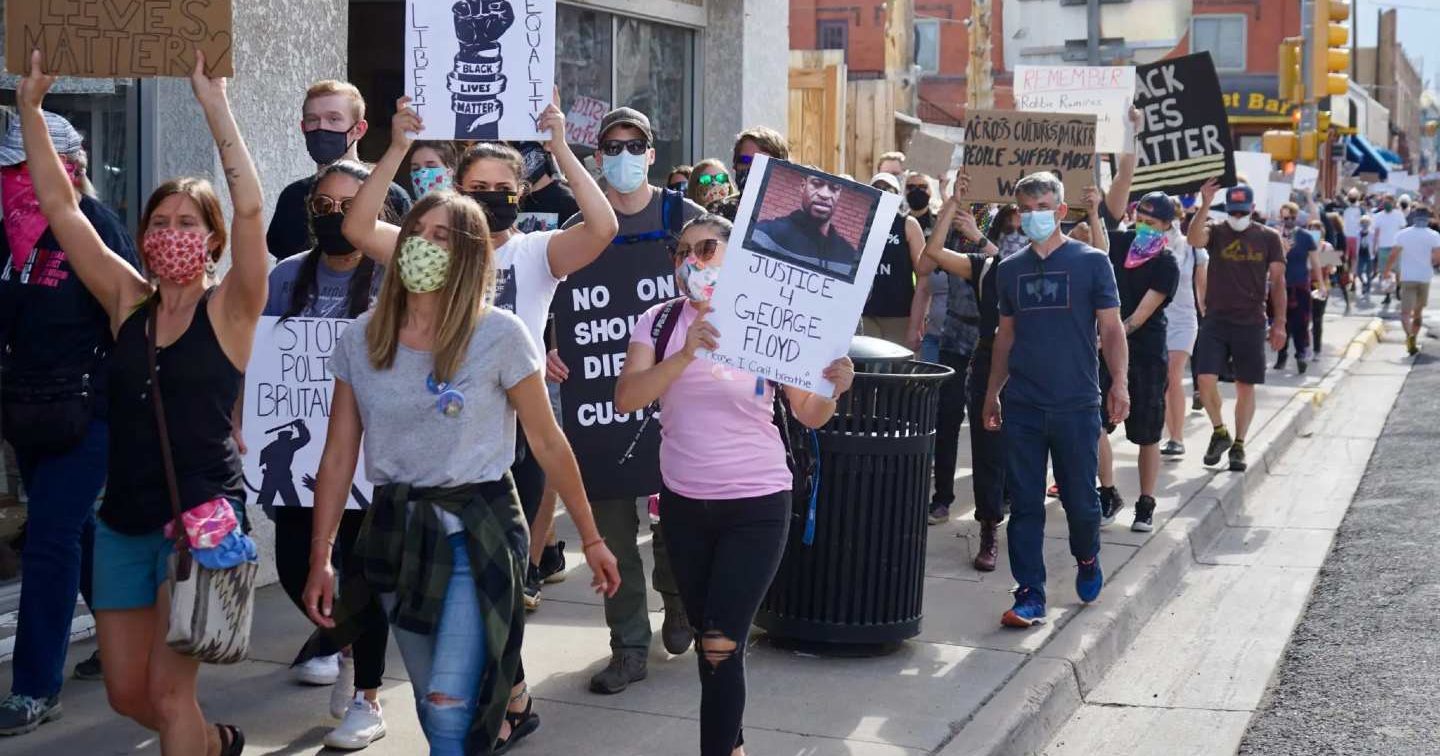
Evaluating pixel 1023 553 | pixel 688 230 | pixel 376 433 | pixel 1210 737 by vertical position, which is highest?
pixel 688 230

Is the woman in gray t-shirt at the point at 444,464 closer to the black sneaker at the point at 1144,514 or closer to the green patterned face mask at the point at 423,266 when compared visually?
the green patterned face mask at the point at 423,266

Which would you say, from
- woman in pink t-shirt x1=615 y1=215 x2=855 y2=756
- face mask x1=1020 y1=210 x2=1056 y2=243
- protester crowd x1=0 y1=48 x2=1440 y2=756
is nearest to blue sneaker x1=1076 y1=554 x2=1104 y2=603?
protester crowd x1=0 y1=48 x2=1440 y2=756

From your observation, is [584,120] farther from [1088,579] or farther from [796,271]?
[796,271]

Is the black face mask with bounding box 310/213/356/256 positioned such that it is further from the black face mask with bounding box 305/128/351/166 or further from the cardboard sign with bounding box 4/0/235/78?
the cardboard sign with bounding box 4/0/235/78

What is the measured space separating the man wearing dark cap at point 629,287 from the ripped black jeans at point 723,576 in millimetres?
1306

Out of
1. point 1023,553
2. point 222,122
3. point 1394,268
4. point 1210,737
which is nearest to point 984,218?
point 1023,553

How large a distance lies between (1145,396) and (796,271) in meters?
5.49

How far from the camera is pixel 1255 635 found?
786 centimetres

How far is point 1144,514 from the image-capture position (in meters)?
9.60

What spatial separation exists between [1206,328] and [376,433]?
940cm

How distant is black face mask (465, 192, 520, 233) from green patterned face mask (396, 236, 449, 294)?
1322mm

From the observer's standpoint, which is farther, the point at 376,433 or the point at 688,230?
the point at 688,230

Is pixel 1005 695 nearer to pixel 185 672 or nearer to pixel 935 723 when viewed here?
pixel 935 723

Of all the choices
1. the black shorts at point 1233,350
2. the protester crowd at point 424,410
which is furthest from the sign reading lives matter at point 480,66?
the black shorts at point 1233,350
